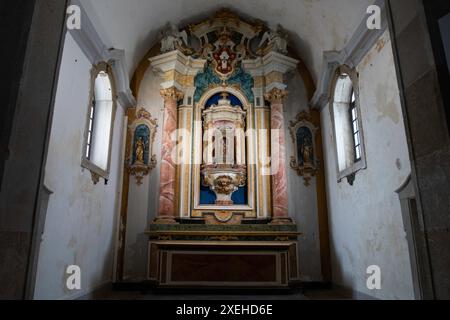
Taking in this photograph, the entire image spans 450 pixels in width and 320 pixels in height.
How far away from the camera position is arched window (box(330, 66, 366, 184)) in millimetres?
7133

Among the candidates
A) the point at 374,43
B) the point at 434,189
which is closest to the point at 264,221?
the point at 374,43

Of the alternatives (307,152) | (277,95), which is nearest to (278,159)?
(307,152)

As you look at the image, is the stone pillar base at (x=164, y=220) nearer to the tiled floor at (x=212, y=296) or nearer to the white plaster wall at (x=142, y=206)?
the white plaster wall at (x=142, y=206)

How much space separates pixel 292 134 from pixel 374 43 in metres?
3.18

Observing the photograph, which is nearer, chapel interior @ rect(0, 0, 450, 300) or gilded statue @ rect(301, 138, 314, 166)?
chapel interior @ rect(0, 0, 450, 300)

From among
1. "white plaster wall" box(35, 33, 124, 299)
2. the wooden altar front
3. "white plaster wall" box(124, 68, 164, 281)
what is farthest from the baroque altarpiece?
"white plaster wall" box(35, 33, 124, 299)

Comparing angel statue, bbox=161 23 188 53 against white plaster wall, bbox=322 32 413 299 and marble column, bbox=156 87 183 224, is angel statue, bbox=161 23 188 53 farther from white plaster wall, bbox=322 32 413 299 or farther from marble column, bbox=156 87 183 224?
white plaster wall, bbox=322 32 413 299

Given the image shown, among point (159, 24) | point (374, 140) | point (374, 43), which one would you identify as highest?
point (159, 24)

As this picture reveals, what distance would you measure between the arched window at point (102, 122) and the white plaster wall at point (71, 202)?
1.68ft

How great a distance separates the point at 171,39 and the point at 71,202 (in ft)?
15.7

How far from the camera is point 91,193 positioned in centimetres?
626

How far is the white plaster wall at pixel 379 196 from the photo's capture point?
5.00 m

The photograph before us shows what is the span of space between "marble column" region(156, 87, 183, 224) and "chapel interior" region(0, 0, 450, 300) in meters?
0.05

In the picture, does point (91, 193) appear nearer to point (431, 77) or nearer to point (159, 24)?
point (159, 24)
